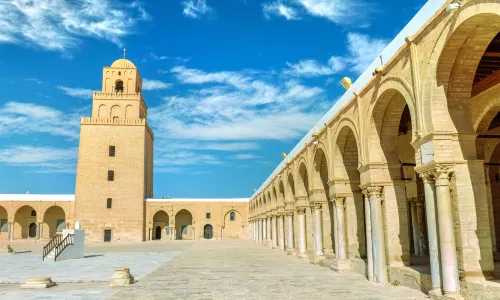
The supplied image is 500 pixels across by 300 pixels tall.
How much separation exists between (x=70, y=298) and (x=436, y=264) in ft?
22.4

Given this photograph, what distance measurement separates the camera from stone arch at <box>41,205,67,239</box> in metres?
44.1

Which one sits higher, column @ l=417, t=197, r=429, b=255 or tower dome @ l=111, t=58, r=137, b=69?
tower dome @ l=111, t=58, r=137, b=69

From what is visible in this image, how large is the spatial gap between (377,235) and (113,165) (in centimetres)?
3503

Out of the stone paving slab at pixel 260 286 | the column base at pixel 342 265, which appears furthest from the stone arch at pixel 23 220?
the column base at pixel 342 265

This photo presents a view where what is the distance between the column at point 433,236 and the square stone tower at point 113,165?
36383mm

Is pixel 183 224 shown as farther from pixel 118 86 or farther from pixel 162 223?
pixel 118 86

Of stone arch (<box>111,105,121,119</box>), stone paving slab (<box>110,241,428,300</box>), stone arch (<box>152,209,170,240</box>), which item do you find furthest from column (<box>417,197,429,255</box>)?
stone arch (<box>152,209,170,240</box>)

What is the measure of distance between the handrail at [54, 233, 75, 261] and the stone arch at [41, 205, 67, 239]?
83.9 ft

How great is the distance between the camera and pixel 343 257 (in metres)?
12.8

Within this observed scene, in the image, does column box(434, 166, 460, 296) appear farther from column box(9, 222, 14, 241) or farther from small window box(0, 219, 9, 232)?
small window box(0, 219, 9, 232)

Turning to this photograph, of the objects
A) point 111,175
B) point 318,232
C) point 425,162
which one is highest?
point 111,175

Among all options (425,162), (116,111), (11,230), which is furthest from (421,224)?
(11,230)

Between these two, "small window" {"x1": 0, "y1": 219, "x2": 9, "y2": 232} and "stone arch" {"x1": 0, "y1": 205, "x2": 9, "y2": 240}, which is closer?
"stone arch" {"x1": 0, "y1": 205, "x2": 9, "y2": 240}

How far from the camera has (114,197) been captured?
4066 cm
